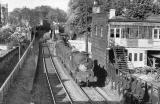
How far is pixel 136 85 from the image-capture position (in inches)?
842

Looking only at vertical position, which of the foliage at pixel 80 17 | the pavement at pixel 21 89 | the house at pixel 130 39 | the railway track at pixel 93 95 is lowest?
the railway track at pixel 93 95

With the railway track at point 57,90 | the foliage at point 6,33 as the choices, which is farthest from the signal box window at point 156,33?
the foliage at point 6,33

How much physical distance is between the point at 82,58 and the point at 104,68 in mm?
6496

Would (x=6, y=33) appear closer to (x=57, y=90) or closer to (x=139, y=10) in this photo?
(x=139, y=10)

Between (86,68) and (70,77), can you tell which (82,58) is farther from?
(70,77)

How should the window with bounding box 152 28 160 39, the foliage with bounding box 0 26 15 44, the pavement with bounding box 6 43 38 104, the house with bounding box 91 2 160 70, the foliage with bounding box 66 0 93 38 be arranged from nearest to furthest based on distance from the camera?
1. the pavement with bounding box 6 43 38 104
2. the house with bounding box 91 2 160 70
3. the window with bounding box 152 28 160 39
4. the foliage with bounding box 66 0 93 38
5. the foliage with bounding box 0 26 15 44

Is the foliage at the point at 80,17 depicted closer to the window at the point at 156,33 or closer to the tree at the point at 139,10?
the tree at the point at 139,10

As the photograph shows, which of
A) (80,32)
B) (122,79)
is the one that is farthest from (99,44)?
(80,32)

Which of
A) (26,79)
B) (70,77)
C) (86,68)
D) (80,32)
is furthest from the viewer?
(80,32)

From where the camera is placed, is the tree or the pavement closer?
the pavement

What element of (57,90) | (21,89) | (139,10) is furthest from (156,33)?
(21,89)

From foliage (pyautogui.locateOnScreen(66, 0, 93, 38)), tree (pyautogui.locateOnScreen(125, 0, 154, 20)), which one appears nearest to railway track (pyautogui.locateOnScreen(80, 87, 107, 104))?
tree (pyautogui.locateOnScreen(125, 0, 154, 20))

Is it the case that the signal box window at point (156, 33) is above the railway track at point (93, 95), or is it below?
above

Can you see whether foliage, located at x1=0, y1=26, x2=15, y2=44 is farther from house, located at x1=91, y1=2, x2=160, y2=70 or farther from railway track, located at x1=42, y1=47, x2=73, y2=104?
house, located at x1=91, y1=2, x2=160, y2=70
